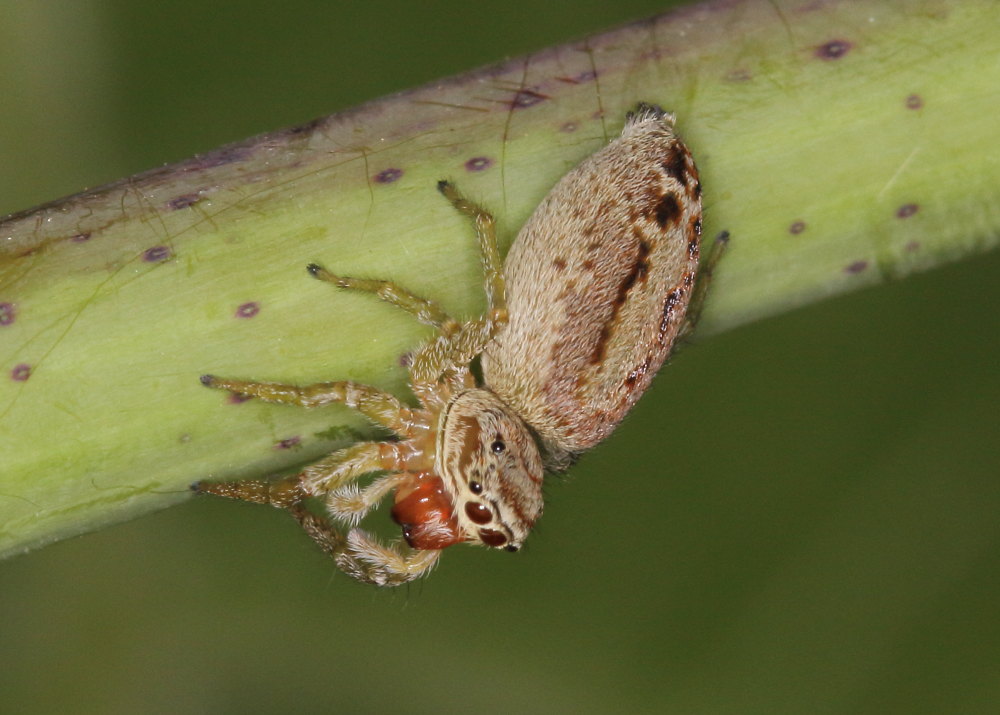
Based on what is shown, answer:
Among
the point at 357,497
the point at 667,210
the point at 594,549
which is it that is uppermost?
the point at 667,210

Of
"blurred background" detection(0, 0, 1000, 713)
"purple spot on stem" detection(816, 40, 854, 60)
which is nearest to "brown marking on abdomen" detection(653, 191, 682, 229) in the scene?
"purple spot on stem" detection(816, 40, 854, 60)

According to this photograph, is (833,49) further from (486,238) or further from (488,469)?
(488,469)

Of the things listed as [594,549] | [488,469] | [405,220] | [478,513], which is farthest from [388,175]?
[594,549]

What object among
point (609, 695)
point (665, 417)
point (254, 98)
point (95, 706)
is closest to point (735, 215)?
point (665, 417)

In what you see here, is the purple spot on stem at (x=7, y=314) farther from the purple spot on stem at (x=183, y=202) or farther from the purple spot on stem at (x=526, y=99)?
the purple spot on stem at (x=526, y=99)

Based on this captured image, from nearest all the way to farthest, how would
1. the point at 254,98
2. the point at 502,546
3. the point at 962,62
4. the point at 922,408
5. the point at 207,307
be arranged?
1. the point at 207,307
2. the point at 962,62
3. the point at 502,546
4. the point at 922,408
5. the point at 254,98

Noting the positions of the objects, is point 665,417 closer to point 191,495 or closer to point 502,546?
point 502,546
